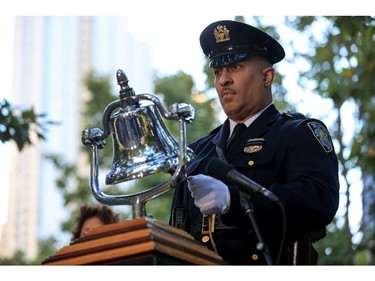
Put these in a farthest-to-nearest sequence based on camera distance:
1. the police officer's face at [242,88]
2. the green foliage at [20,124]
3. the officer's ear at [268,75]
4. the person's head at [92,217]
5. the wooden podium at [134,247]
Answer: the green foliage at [20,124], the person's head at [92,217], the officer's ear at [268,75], the police officer's face at [242,88], the wooden podium at [134,247]

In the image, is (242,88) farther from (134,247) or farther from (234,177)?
(134,247)

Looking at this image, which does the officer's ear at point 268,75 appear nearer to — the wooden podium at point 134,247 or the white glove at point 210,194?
the white glove at point 210,194

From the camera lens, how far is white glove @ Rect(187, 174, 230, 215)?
184 inches

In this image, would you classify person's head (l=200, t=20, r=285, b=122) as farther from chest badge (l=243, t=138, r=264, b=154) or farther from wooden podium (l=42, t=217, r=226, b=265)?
wooden podium (l=42, t=217, r=226, b=265)

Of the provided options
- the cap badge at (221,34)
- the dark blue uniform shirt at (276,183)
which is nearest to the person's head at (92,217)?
the dark blue uniform shirt at (276,183)

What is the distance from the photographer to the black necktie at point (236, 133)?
17.8ft

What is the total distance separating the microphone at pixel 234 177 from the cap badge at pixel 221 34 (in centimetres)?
110

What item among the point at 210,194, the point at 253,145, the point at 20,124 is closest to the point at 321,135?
the point at 253,145

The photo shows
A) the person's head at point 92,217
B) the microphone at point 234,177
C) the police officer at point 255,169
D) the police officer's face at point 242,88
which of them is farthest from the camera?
the person's head at point 92,217

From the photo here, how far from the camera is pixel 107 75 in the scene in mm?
22000

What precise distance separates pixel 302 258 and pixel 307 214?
1.10ft

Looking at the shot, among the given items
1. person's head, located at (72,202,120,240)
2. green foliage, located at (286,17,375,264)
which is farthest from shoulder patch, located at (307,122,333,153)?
green foliage, located at (286,17,375,264)

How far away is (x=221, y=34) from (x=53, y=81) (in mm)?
34766

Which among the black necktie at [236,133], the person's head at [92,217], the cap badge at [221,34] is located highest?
the cap badge at [221,34]
